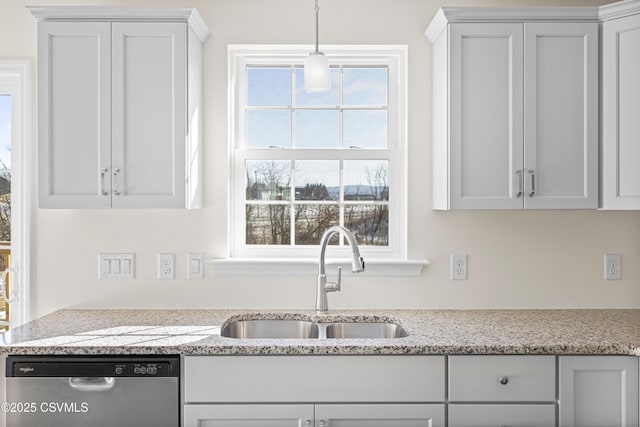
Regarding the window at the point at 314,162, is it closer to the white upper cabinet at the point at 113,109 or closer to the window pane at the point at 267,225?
the window pane at the point at 267,225

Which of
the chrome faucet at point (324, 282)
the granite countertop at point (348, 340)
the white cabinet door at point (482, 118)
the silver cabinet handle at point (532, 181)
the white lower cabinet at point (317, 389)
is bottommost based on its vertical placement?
the white lower cabinet at point (317, 389)

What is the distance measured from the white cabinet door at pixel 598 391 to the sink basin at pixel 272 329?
1.08 m

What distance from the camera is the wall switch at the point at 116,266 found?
2611mm

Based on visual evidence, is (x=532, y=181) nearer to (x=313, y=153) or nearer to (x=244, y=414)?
(x=313, y=153)

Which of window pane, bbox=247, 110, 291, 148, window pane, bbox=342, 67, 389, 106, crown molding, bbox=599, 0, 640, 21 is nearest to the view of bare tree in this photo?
window pane, bbox=247, 110, 291, 148

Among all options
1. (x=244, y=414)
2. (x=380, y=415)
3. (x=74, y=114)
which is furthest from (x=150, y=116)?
(x=380, y=415)

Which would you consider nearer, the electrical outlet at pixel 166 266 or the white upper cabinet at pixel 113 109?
the white upper cabinet at pixel 113 109

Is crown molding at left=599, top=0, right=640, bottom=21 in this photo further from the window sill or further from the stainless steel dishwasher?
the stainless steel dishwasher

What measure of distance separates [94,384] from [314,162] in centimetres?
143

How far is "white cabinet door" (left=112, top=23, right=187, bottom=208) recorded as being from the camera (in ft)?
7.48

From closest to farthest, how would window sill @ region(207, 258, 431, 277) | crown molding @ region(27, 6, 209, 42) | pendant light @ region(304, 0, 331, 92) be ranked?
pendant light @ region(304, 0, 331, 92)
crown molding @ region(27, 6, 209, 42)
window sill @ region(207, 258, 431, 277)

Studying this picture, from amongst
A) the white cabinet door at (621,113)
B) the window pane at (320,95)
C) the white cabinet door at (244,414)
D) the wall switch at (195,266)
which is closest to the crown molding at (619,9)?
the white cabinet door at (621,113)

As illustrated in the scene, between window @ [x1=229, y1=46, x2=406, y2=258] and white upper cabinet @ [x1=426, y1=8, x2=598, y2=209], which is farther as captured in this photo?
window @ [x1=229, y1=46, x2=406, y2=258]

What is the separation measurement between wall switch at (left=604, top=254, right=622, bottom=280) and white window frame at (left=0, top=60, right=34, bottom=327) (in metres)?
2.85
